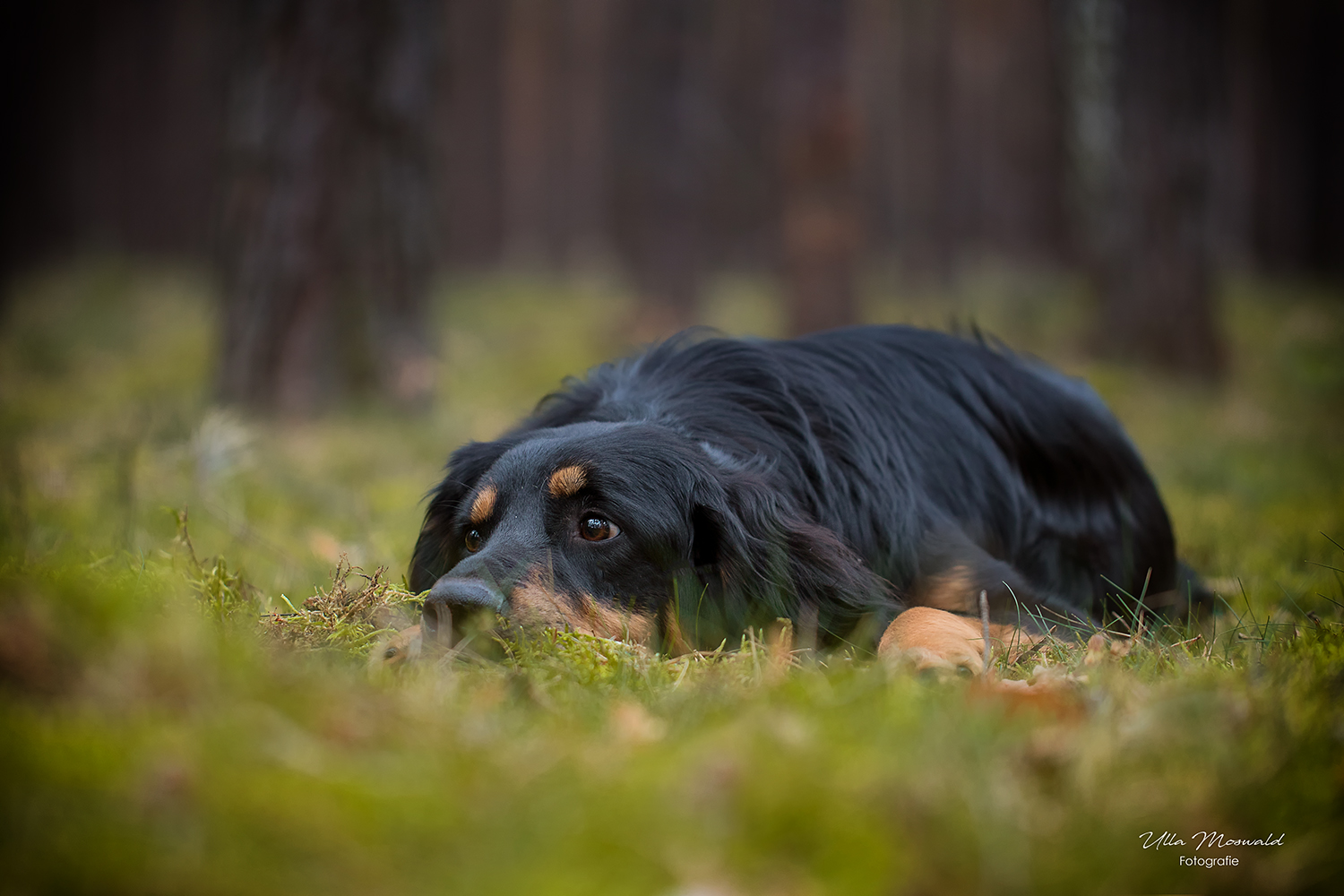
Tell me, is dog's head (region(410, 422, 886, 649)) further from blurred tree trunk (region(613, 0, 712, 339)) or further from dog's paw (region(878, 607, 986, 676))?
blurred tree trunk (region(613, 0, 712, 339))

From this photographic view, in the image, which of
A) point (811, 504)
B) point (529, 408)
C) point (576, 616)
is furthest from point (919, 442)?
point (529, 408)

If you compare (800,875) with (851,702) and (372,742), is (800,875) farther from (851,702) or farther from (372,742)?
(372,742)

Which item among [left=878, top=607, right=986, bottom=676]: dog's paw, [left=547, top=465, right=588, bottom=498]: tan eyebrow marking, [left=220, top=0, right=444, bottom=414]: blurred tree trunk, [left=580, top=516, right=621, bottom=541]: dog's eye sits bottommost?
[left=878, top=607, right=986, bottom=676]: dog's paw

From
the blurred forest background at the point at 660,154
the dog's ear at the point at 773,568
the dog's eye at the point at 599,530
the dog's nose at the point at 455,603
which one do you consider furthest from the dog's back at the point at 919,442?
the blurred forest background at the point at 660,154

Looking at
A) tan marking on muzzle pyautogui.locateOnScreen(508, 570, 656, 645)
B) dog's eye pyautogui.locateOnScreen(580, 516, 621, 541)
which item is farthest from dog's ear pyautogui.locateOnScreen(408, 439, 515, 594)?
tan marking on muzzle pyautogui.locateOnScreen(508, 570, 656, 645)

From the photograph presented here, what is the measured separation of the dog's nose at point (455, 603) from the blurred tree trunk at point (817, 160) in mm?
6680

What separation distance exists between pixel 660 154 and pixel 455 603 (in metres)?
9.81

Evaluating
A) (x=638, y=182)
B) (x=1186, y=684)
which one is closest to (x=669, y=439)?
(x=1186, y=684)

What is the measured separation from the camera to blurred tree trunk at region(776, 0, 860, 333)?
28.0ft

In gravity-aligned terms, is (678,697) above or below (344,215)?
below

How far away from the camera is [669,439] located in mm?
2936

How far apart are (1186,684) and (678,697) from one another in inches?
37.1

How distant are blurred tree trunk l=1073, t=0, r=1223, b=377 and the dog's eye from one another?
25.7 ft

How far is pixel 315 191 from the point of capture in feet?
21.3
